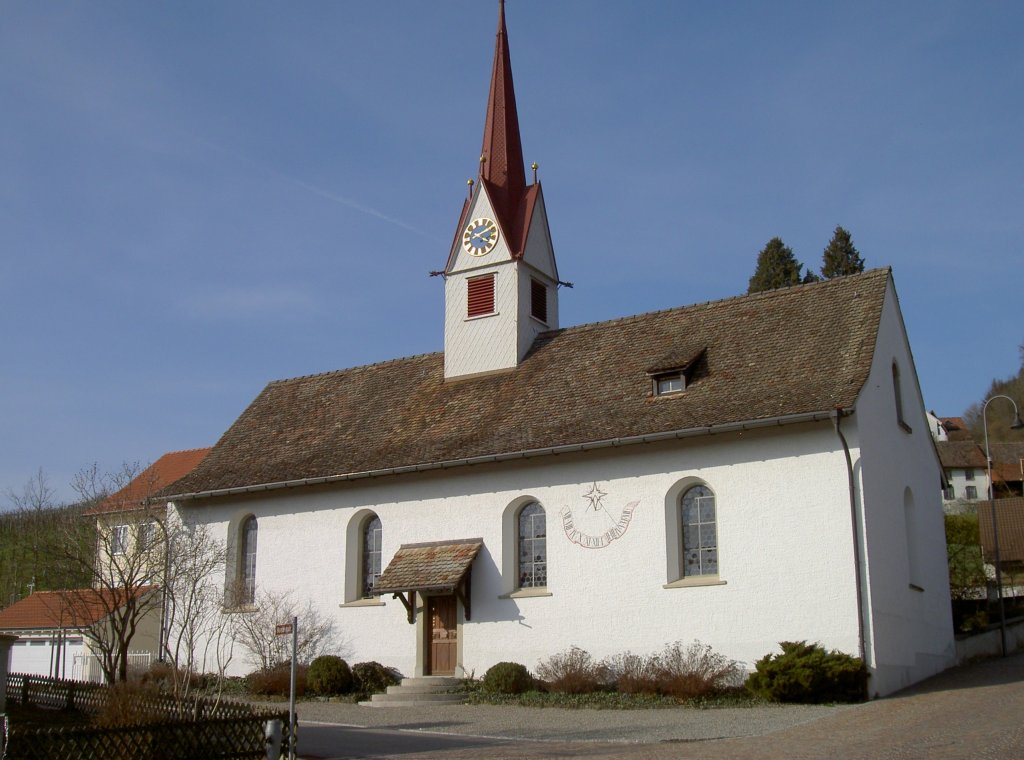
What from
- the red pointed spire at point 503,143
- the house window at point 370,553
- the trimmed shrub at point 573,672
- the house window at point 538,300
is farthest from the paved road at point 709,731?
the red pointed spire at point 503,143

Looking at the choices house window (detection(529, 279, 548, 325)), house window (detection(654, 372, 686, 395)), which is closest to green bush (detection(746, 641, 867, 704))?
house window (detection(654, 372, 686, 395))

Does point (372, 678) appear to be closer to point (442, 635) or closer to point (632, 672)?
point (442, 635)

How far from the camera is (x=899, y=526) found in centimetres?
2277

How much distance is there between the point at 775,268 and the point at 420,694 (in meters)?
34.7

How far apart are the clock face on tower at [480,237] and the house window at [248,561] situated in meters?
9.58

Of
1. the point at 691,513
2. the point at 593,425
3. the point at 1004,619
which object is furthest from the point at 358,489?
the point at 1004,619

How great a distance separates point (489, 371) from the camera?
1134 inches

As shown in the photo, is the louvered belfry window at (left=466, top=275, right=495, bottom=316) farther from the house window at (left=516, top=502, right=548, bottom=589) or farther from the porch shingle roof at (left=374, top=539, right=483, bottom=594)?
the porch shingle roof at (left=374, top=539, right=483, bottom=594)

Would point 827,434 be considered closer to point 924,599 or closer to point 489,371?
point 924,599

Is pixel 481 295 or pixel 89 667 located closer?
pixel 481 295

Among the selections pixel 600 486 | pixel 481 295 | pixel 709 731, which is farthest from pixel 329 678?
pixel 481 295

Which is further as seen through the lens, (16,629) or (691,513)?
(16,629)

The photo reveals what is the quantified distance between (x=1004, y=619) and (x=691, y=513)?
39.0ft

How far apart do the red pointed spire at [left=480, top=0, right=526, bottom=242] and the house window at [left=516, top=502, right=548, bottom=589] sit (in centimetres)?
980
